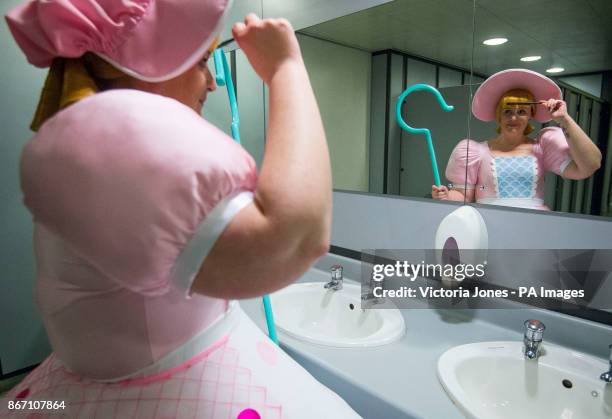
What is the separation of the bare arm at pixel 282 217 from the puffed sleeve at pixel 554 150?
2.90ft

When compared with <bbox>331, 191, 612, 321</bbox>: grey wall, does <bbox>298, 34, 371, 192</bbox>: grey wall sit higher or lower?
higher

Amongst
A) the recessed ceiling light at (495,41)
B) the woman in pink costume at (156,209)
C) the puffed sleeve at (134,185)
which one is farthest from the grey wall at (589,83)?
the puffed sleeve at (134,185)

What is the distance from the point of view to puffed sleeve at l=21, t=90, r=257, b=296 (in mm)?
334

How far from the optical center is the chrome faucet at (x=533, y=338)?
0.91m

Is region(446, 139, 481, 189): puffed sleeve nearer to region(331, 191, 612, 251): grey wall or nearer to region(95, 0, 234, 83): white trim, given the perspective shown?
region(331, 191, 612, 251): grey wall

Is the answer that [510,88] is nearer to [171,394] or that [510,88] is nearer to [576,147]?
[576,147]

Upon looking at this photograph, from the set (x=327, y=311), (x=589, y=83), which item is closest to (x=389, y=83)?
(x=589, y=83)

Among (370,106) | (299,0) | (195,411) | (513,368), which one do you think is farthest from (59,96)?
(299,0)

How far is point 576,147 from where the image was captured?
100 centimetres

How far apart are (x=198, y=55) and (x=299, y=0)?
4.76 feet

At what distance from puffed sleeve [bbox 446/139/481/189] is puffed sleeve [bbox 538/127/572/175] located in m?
0.18

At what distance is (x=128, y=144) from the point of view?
33 cm

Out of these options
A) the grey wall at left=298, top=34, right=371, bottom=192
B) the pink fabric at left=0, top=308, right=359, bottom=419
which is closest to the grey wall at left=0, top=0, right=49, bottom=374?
the grey wall at left=298, top=34, right=371, bottom=192

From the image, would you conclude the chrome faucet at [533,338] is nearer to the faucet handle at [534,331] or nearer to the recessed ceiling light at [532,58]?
the faucet handle at [534,331]
